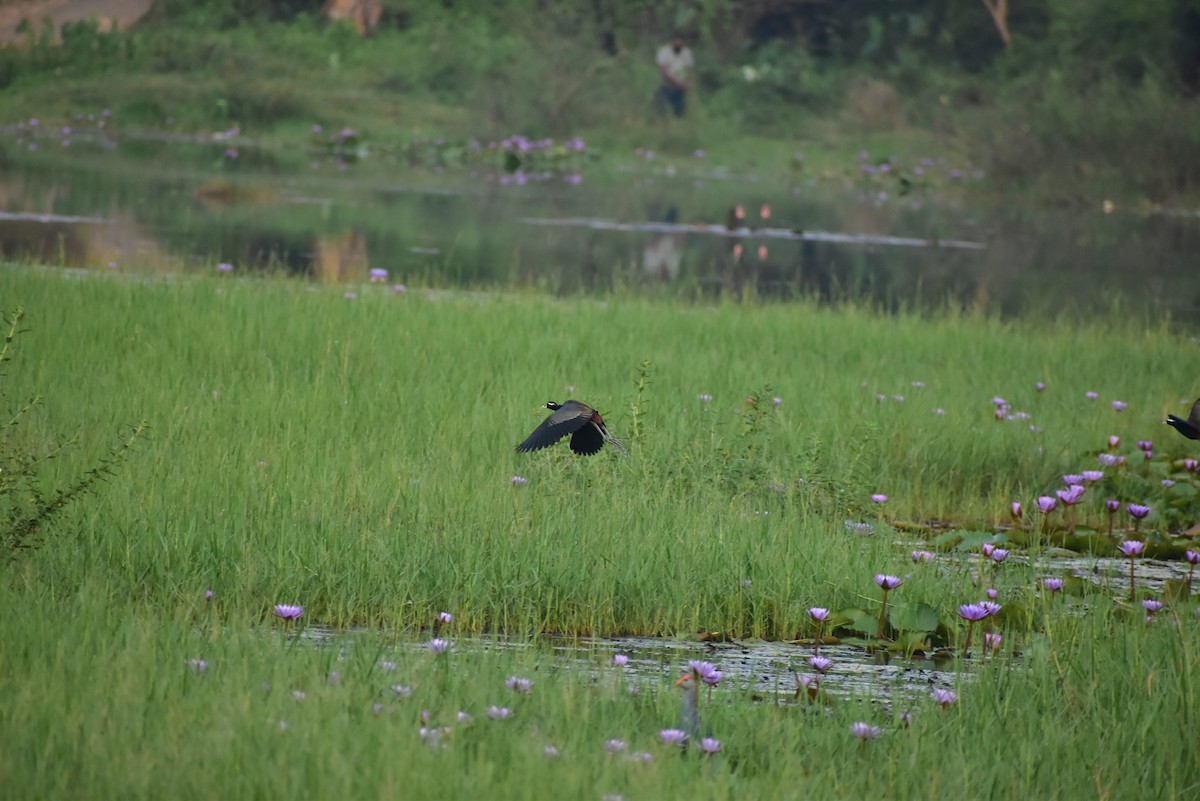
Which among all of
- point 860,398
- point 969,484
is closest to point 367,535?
point 969,484

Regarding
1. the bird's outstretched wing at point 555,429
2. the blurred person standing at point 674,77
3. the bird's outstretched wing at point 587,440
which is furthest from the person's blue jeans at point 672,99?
the bird's outstretched wing at point 555,429

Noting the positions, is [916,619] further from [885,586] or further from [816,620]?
[885,586]

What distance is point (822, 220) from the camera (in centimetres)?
1884

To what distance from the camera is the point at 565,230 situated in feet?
50.5

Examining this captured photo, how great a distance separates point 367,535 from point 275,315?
3.34 metres

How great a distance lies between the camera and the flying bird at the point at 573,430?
14.5 feet

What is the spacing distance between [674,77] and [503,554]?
77.0 ft

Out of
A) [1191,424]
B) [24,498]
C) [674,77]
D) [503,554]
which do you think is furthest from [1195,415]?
[674,77]

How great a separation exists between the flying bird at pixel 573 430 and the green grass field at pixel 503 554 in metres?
0.21

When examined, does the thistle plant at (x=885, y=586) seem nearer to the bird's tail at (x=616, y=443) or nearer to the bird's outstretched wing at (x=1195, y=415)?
the bird's tail at (x=616, y=443)

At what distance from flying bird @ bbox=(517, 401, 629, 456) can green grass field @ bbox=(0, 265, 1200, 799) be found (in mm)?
211

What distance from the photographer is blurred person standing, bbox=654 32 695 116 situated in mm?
26984

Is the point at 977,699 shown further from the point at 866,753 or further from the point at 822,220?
the point at 822,220

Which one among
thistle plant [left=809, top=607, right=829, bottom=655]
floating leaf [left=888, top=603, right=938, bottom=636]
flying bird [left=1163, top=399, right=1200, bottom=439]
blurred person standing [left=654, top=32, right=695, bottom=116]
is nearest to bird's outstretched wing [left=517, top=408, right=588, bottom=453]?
thistle plant [left=809, top=607, right=829, bottom=655]
